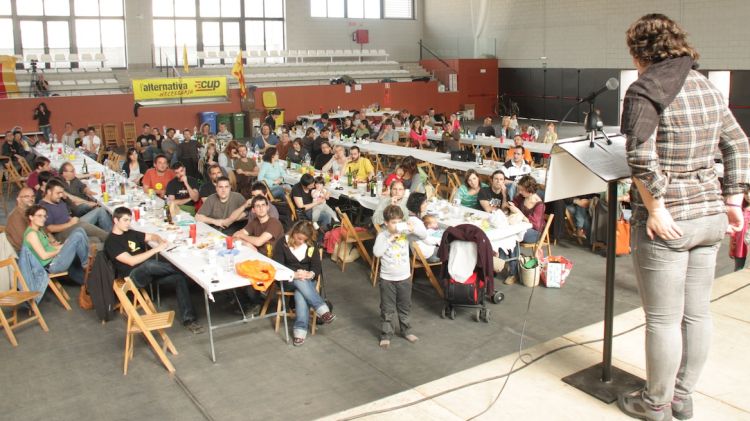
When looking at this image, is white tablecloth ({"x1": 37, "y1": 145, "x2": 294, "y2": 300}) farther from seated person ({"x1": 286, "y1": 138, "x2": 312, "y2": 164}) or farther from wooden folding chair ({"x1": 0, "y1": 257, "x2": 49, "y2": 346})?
seated person ({"x1": 286, "y1": 138, "x2": 312, "y2": 164})

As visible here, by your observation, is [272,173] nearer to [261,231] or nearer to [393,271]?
[261,231]

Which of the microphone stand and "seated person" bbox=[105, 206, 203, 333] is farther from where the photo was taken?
"seated person" bbox=[105, 206, 203, 333]

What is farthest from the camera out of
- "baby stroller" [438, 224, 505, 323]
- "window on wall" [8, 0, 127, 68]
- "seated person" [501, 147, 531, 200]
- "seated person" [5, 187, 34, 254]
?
"window on wall" [8, 0, 127, 68]

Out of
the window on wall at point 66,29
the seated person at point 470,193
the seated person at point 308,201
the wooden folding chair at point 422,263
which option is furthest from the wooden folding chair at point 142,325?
the window on wall at point 66,29

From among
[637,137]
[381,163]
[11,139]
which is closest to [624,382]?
[637,137]

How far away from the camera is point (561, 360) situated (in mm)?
4477

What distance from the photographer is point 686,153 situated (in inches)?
128

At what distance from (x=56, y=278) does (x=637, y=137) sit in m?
7.22

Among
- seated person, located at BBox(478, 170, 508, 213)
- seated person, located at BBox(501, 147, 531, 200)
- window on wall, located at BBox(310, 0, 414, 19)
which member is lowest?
seated person, located at BBox(478, 170, 508, 213)

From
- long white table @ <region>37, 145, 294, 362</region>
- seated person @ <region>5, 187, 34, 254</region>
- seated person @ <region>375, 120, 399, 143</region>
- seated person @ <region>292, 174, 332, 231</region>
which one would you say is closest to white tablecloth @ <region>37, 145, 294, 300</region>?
long white table @ <region>37, 145, 294, 362</region>

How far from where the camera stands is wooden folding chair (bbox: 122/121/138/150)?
72.6 ft

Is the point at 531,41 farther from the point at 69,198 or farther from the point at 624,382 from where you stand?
the point at 624,382

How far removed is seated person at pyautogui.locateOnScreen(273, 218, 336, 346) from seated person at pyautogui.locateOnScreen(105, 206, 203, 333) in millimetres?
1055

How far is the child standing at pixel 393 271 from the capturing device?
20.9 feet
